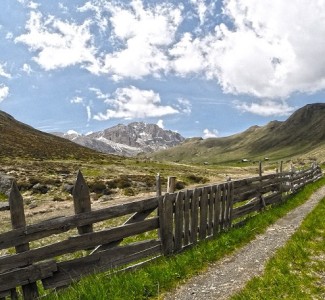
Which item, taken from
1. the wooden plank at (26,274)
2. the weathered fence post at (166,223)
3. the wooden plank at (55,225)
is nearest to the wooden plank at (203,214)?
the weathered fence post at (166,223)

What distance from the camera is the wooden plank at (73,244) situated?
7464 mm

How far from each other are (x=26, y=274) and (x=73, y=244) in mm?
1235

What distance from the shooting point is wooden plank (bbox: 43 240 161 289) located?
27.0ft

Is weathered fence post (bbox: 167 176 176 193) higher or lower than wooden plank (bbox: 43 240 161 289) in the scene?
higher

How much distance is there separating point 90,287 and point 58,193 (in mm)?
39509

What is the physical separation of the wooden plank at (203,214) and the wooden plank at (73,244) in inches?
99.5

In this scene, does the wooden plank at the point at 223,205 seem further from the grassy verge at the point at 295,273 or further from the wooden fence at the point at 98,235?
the grassy verge at the point at 295,273

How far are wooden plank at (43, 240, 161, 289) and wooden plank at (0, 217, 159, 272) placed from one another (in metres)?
0.29

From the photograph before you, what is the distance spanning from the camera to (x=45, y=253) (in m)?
7.99

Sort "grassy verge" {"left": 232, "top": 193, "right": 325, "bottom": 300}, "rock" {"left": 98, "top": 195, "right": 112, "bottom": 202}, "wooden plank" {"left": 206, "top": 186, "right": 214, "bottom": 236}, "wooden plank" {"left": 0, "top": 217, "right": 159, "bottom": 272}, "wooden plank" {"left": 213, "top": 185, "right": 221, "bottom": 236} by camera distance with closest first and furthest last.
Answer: "wooden plank" {"left": 0, "top": 217, "right": 159, "bottom": 272}
"grassy verge" {"left": 232, "top": 193, "right": 325, "bottom": 300}
"wooden plank" {"left": 206, "top": 186, "right": 214, "bottom": 236}
"wooden plank" {"left": 213, "top": 185, "right": 221, "bottom": 236}
"rock" {"left": 98, "top": 195, "right": 112, "bottom": 202}

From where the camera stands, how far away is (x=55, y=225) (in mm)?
8219

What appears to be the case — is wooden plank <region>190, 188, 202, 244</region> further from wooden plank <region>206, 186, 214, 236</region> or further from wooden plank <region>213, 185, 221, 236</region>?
wooden plank <region>213, 185, 221, 236</region>

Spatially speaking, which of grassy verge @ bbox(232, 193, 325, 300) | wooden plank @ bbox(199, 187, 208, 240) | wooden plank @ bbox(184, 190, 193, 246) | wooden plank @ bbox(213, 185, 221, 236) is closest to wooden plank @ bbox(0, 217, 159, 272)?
wooden plank @ bbox(184, 190, 193, 246)

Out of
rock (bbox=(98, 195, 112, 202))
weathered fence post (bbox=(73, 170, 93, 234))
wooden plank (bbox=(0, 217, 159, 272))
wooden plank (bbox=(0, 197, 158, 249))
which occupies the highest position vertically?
weathered fence post (bbox=(73, 170, 93, 234))
